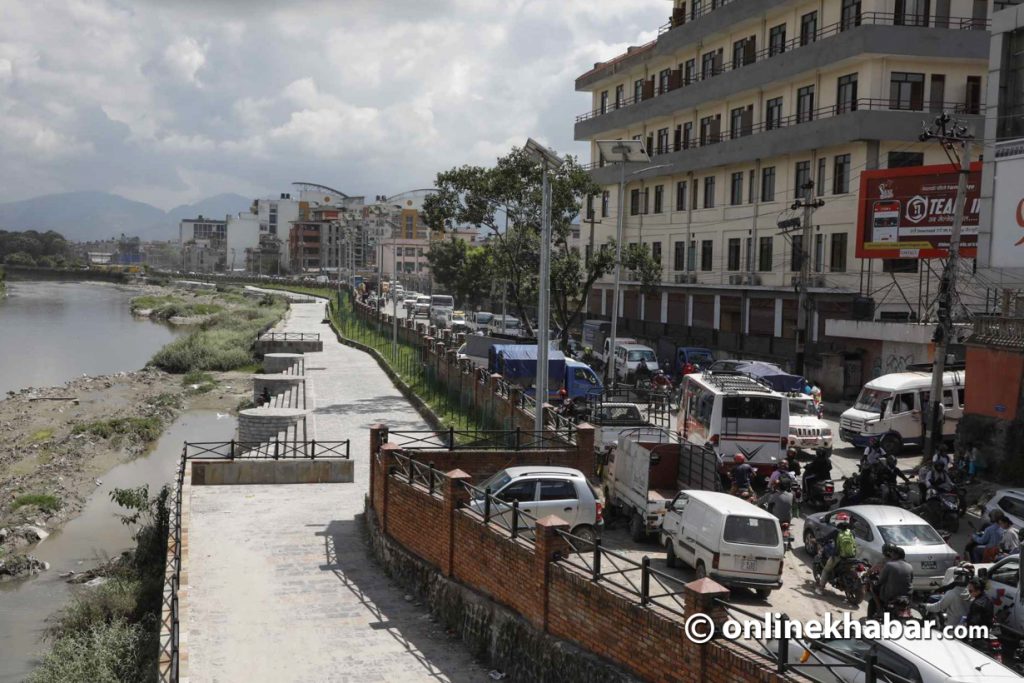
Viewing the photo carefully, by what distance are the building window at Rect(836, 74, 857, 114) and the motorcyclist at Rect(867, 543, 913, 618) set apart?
104ft

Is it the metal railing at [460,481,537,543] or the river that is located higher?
the metal railing at [460,481,537,543]

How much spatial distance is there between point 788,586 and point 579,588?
478cm

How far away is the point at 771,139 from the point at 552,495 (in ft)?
107

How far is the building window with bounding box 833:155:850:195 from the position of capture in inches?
1594

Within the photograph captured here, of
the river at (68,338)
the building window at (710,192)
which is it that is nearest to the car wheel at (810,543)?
the building window at (710,192)

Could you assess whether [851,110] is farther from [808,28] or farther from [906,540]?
[906,540]

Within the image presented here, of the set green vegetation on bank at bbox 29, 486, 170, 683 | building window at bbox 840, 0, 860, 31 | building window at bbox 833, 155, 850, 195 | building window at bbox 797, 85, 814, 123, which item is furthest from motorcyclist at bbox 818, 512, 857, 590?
building window at bbox 797, 85, 814, 123

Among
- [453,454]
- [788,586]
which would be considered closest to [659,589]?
[788,586]

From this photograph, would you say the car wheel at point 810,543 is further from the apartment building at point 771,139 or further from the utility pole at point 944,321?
the apartment building at point 771,139

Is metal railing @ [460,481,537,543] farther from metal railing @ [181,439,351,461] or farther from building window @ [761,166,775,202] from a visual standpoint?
building window @ [761,166,775,202]

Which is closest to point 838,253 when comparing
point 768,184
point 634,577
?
point 768,184

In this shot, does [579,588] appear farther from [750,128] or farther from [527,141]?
[750,128]

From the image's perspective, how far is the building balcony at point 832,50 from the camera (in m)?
38.7

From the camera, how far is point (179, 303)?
127125 mm
